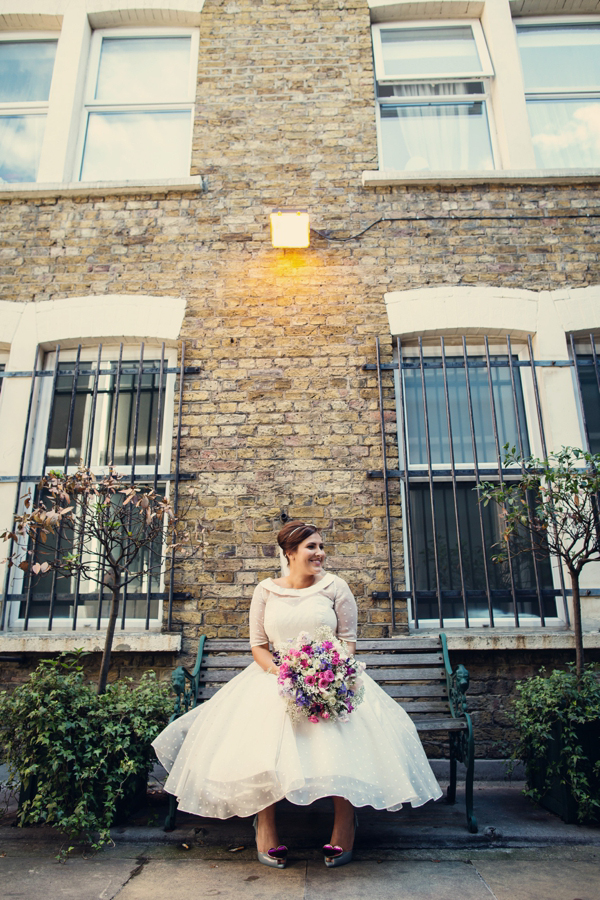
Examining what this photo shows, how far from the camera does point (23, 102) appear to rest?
586 centimetres

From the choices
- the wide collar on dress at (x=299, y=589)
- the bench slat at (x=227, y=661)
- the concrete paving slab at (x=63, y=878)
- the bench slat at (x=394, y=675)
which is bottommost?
the concrete paving slab at (x=63, y=878)

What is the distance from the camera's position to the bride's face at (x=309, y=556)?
332cm

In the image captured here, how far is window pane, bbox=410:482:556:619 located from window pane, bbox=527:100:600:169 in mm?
3387

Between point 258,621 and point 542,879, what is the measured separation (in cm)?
173

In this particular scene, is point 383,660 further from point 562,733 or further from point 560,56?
point 560,56

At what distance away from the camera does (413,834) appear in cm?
299

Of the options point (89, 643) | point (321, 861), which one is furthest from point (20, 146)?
point (321, 861)

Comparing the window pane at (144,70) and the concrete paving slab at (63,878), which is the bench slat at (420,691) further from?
the window pane at (144,70)

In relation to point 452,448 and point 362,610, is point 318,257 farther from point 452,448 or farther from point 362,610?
point 362,610

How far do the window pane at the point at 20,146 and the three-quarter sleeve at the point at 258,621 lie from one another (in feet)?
15.7

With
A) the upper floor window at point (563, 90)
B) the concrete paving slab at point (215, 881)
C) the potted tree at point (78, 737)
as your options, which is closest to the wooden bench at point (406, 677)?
the potted tree at point (78, 737)

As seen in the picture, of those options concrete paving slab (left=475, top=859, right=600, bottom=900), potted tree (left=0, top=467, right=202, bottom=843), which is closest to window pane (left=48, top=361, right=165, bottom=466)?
potted tree (left=0, top=467, right=202, bottom=843)

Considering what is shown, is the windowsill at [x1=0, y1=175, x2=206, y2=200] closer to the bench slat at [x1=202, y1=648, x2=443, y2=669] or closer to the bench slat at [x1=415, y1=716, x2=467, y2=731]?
the bench slat at [x1=202, y1=648, x2=443, y2=669]

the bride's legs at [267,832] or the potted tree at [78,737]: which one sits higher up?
the potted tree at [78,737]
